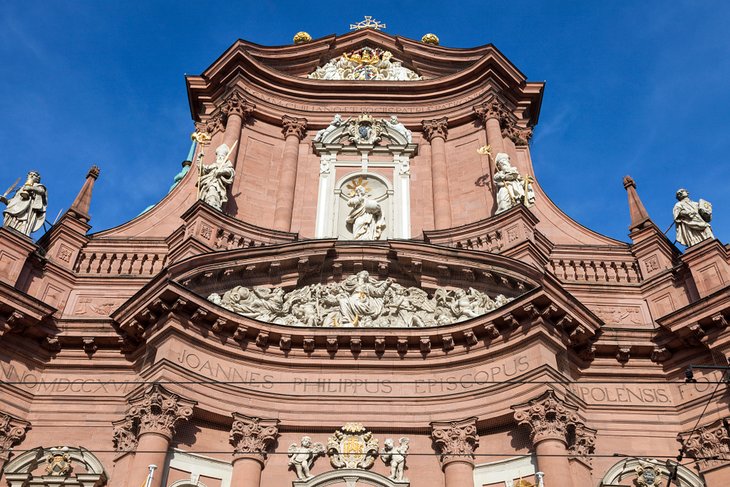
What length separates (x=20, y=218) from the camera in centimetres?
1641

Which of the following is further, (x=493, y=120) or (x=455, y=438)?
(x=493, y=120)

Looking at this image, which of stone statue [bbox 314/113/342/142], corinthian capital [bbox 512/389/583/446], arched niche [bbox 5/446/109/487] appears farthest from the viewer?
stone statue [bbox 314/113/342/142]

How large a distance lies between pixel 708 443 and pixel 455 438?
14.6 ft

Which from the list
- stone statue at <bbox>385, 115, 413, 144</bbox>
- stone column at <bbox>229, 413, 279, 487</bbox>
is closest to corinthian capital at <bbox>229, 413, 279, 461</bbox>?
stone column at <bbox>229, 413, 279, 487</bbox>

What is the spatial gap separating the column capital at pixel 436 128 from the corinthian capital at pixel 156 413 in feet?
35.6

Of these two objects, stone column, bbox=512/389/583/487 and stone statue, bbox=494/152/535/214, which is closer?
stone column, bbox=512/389/583/487

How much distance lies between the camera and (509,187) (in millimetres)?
17547

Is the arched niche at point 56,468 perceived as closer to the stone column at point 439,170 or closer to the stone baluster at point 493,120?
the stone column at point 439,170

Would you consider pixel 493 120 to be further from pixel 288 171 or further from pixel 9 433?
pixel 9 433

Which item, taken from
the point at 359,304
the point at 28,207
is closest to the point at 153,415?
the point at 359,304

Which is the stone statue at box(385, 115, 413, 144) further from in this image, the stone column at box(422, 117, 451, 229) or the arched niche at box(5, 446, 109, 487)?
the arched niche at box(5, 446, 109, 487)

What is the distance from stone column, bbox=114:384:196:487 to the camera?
40.9 feet

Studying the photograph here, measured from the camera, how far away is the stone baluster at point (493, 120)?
19875 mm

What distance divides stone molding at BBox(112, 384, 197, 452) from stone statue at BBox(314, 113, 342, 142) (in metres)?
9.62
